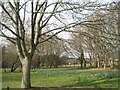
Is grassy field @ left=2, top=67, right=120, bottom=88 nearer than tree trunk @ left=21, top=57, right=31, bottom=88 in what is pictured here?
No

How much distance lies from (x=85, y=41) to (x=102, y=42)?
105cm

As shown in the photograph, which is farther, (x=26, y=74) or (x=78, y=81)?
(x=78, y=81)

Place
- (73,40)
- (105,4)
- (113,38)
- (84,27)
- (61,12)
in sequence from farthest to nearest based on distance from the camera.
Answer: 1. (73,40)
2. (84,27)
3. (61,12)
4. (113,38)
5. (105,4)

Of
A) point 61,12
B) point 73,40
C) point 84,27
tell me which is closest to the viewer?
point 61,12

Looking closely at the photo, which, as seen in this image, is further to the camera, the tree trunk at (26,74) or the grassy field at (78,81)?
the grassy field at (78,81)

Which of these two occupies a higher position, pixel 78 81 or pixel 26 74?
pixel 26 74

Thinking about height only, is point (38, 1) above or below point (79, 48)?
above

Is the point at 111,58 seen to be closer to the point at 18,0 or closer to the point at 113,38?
the point at 113,38

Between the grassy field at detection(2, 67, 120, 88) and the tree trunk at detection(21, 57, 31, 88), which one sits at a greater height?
the tree trunk at detection(21, 57, 31, 88)

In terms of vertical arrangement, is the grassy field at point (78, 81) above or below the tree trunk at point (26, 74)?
below

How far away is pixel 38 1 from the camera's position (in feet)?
29.5

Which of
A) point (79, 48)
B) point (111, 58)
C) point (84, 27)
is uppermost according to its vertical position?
point (84, 27)

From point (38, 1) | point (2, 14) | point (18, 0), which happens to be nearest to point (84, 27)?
point (38, 1)

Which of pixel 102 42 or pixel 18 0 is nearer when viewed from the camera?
pixel 102 42
